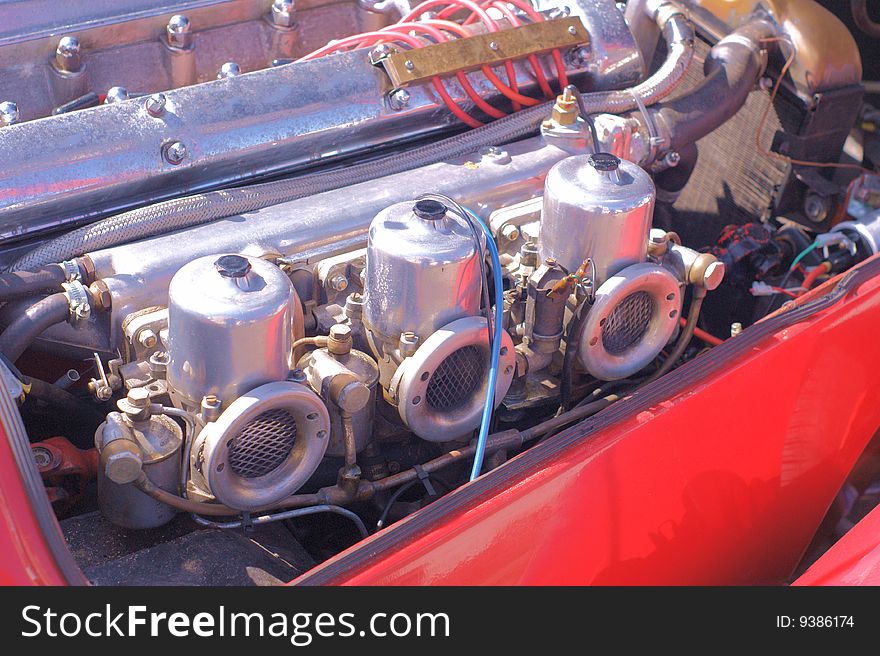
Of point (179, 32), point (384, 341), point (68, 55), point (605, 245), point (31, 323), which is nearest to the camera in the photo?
point (31, 323)

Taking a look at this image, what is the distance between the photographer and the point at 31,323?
153 centimetres

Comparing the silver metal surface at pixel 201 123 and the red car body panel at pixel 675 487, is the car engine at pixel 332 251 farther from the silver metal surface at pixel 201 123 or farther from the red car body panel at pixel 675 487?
the red car body panel at pixel 675 487

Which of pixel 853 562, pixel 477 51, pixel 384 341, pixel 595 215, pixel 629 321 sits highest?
pixel 477 51

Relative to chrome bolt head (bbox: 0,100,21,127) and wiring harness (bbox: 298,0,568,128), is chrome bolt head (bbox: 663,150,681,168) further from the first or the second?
chrome bolt head (bbox: 0,100,21,127)

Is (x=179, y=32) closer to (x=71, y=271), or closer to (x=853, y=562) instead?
(x=71, y=271)

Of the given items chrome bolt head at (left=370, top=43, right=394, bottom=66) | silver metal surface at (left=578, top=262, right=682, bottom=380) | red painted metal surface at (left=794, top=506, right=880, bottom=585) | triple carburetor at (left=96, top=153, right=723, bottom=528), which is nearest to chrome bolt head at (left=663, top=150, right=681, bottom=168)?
triple carburetor at (left=96, top=153, right=723, bottom=528)

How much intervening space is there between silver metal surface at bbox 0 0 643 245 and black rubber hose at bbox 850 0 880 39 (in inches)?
39.3

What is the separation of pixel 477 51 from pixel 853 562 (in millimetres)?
1201

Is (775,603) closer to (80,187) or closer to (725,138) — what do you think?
(80,187)

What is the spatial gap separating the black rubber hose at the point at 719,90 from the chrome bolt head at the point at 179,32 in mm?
1038

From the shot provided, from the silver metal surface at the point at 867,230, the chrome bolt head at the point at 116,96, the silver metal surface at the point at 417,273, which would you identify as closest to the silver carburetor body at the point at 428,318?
the silver metal surface at the point at 417,273

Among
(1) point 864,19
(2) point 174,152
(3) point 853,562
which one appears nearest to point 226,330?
(2) point 174,152

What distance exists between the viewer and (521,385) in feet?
6.05

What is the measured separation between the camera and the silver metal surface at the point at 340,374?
5.11 feet
